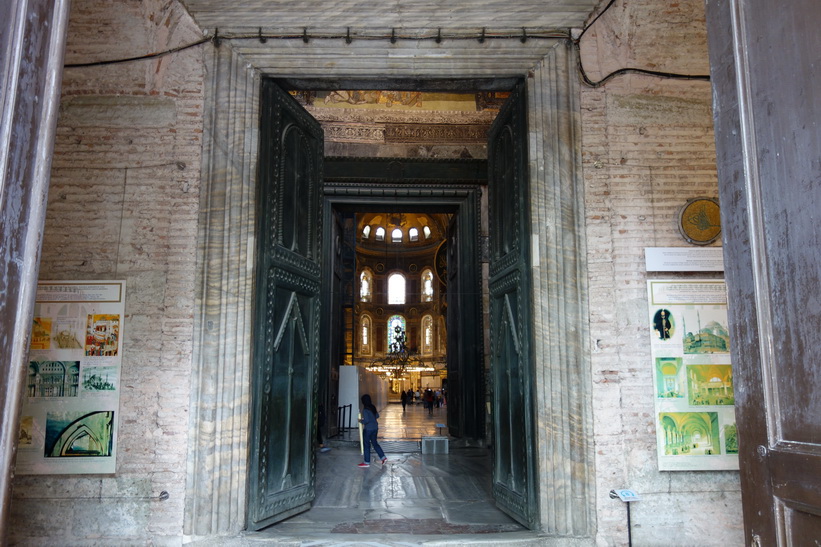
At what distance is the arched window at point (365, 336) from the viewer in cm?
3822

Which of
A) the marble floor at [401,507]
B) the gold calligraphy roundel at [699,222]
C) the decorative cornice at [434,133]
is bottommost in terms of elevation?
the marble floor at [401,507]

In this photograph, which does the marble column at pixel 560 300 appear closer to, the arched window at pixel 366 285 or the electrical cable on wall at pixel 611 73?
the electrical cable on wall at pixel 611 73

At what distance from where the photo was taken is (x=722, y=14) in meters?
2.25

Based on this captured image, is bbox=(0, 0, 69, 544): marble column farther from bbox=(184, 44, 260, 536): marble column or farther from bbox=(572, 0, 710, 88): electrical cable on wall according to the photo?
bbox=(572, 0, 710, 88): electrical cable on wall

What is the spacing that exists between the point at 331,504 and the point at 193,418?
1.94 metres

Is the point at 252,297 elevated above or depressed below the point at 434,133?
below

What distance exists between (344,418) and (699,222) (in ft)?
35.5

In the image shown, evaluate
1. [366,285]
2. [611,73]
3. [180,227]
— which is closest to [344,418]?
[180,227]

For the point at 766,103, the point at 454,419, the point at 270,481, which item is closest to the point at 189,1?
the point at 270,481

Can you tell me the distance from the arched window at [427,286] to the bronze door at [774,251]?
118 ft

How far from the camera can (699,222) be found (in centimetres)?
495

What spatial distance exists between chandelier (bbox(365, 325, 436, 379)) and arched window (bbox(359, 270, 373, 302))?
3.22 meters

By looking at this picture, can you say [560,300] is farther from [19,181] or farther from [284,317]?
[19,181]

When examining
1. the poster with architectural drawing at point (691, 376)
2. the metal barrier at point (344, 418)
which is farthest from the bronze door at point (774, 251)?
the metal barrier at point (344, 418)
